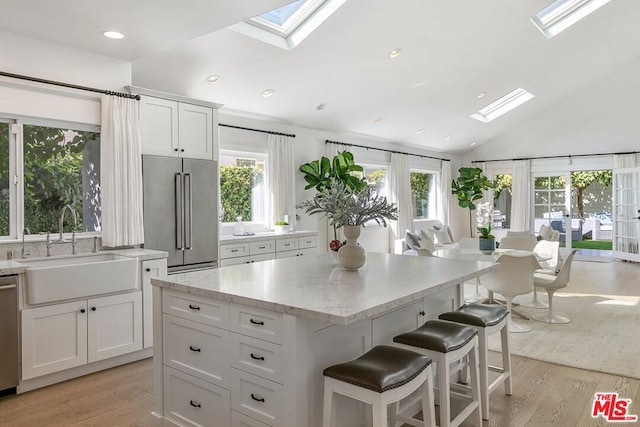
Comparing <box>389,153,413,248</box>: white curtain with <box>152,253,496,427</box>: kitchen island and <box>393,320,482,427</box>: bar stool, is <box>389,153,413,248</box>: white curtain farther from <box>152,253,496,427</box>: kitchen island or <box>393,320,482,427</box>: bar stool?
<box>393,320,482,427</box>: bar stool

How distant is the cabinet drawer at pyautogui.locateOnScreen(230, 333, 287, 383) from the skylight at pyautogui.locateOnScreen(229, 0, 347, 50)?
3257mm

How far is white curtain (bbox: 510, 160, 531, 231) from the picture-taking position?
10.8 meters

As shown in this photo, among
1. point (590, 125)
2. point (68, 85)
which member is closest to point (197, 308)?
Result: point (68, 85)

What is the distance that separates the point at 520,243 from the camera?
19.7 feet

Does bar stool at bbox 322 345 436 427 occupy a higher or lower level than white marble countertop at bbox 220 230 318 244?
lower

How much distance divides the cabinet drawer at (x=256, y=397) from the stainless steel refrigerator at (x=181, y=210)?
2.50 m

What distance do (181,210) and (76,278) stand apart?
1294 mm

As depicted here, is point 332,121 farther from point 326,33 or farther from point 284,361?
point 284,361

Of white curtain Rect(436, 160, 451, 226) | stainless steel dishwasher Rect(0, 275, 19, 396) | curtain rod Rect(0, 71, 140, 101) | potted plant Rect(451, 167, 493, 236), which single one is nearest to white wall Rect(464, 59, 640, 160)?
potted plant Rect(451, 167, 493, 236)

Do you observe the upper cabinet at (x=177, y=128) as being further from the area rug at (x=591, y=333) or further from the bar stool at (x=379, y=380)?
the area rug at (x=591, y=333)

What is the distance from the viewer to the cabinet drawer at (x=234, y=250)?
4977mm

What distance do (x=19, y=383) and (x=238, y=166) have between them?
360cm

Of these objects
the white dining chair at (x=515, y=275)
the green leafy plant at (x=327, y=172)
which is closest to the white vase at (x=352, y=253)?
the white dining chair at (x=515, y=275)

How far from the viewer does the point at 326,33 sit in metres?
4.63
